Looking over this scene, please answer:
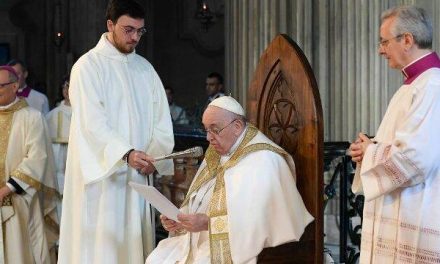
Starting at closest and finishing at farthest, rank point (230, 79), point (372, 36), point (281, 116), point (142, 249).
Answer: point (281, 116) < point (142, 249) < point (372, 36) < point (230, 79)

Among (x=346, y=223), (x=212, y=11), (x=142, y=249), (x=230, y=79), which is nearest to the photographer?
(x=142, y=249)

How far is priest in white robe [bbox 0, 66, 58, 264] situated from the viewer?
6070mm

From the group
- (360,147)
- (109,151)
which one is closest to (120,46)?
(109,151)

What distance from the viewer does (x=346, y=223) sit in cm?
539

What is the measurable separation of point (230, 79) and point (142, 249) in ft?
17.1

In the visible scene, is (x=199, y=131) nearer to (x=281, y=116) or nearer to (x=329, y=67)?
(x=329, y=67)

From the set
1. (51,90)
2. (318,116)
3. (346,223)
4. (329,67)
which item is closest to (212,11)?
(51,90)

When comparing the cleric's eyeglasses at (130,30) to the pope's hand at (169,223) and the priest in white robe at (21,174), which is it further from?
the priest in white robe at (21,174)

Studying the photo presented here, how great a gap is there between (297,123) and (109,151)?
1.09 meters

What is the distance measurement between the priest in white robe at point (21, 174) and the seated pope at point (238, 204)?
6.55 ft

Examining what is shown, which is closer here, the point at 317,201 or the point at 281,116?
the point at 317,201

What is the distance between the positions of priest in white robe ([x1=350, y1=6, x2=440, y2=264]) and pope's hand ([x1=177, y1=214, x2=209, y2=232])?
83 centimetres

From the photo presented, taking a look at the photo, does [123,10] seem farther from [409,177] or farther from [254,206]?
[409,177]

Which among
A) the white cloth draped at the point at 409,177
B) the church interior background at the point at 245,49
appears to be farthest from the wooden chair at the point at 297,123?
the church interior background at the point at 245,49
